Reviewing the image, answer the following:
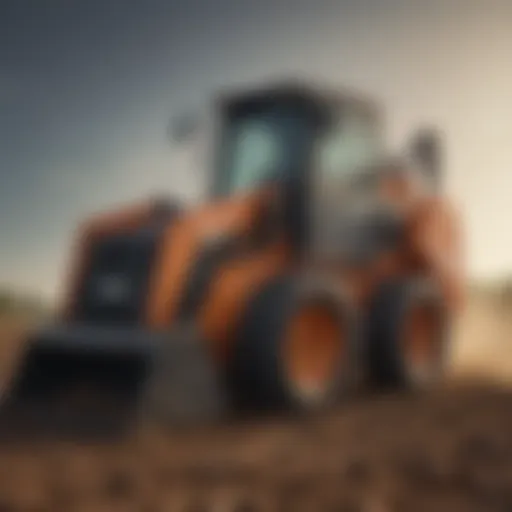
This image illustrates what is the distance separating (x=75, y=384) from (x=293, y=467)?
0.70m

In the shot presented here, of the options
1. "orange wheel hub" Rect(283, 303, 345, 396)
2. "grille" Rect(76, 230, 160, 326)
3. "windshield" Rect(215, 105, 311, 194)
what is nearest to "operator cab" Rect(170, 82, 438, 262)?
"windshield" Rect(215, 105, 311, 194)

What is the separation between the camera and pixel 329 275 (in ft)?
9.78

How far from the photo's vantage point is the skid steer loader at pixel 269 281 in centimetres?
256

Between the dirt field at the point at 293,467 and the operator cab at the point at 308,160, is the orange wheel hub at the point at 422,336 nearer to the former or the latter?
the operator cab at the point at 308,160

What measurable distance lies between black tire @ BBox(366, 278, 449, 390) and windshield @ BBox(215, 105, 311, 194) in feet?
1.58

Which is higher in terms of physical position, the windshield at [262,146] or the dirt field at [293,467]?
the windshield at [262,146]

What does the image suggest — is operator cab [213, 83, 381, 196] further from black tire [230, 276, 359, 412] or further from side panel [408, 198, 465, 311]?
black tire [230, 276, 359, 412]

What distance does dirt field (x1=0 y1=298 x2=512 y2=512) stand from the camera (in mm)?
1885

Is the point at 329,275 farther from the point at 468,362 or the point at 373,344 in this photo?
the point at 468,362

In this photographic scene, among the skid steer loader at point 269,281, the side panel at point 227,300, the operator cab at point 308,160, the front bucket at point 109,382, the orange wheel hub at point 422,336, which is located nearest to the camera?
the front bucket at point 109,382

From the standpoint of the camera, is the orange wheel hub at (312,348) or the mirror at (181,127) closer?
the orange wheel hub at (312,348)

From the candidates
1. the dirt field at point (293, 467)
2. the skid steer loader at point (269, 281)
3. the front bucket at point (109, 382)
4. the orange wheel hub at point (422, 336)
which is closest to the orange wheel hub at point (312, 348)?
the skid steer loader at point (269, 281)

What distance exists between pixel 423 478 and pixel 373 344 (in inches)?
42.0

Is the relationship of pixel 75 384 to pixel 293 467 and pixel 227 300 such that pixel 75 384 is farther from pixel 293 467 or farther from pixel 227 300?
pixel 293 467
